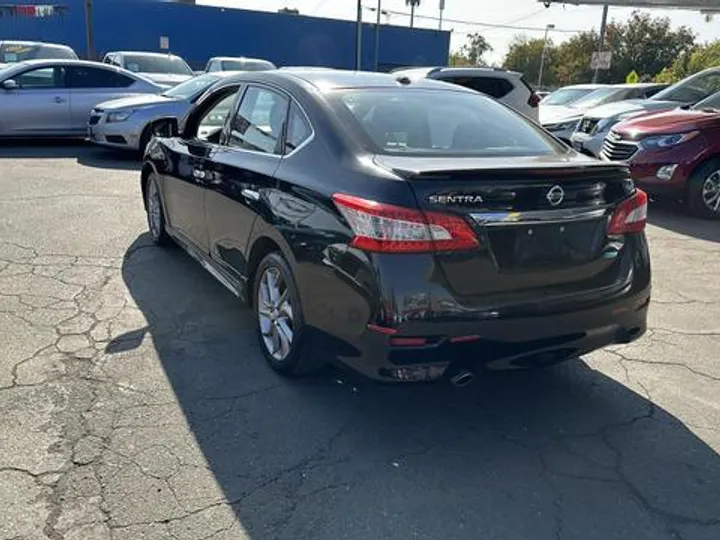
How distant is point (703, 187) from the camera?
7816 millimetres

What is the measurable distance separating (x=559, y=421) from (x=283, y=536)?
1569 millimetres

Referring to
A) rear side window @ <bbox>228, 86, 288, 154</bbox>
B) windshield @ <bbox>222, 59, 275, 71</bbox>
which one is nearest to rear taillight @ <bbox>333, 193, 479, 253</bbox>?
rear side window @ <bbox>228, 86, 288, 154</bbox>

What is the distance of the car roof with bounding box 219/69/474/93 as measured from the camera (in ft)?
12.4

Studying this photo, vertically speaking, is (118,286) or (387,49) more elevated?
(387,49)

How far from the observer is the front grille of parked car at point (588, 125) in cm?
1066

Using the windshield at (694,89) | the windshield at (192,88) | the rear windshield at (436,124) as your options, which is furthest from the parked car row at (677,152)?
the windshield at (192,88)

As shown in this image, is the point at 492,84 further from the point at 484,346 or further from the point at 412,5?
the point at 412,5

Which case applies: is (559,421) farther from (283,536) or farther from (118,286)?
(118,286)

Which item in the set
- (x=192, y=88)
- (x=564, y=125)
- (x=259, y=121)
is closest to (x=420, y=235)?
(x=259, y=121)

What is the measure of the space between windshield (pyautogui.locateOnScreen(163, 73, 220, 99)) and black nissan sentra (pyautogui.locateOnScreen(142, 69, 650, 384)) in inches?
290

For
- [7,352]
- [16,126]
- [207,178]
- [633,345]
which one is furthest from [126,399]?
[16,126]

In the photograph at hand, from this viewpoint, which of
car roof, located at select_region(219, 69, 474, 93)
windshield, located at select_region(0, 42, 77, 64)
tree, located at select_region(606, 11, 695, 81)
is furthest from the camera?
tree, located at select_region(606, 11, 695, 81)

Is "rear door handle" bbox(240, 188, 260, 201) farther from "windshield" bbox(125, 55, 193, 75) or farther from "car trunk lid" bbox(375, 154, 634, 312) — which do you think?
"windshield" bbox(125, 55, 193, 75)

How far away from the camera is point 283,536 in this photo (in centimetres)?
242
